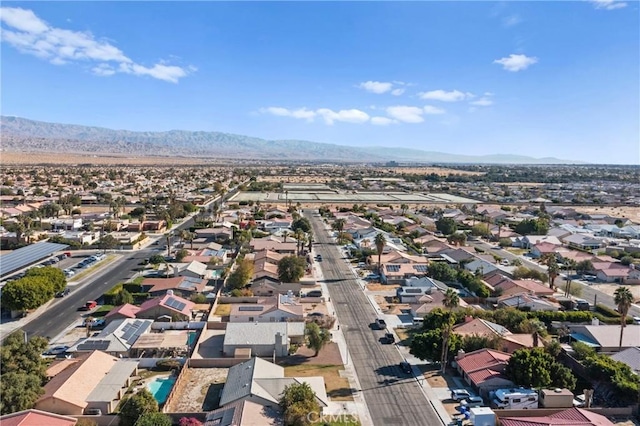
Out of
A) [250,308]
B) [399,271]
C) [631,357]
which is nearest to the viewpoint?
[631,357]

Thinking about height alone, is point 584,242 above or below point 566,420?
above

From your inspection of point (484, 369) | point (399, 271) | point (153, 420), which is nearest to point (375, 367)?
point (484, 369)

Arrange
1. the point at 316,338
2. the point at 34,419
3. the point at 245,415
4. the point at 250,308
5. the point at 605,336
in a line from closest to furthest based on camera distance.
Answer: the point at 34,419
the point at 245,415
the point at 316,338
the point at 605,336
the point at 250,308

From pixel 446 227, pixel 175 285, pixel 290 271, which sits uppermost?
pixel 446 227

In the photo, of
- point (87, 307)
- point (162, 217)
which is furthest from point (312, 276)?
point (162, 217)

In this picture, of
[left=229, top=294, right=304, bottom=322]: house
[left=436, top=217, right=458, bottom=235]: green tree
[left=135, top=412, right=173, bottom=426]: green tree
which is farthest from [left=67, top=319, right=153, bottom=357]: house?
[left=436, top=217, right=458, bottom=235]: green tree

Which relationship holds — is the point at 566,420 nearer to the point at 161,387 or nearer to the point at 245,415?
the point at 245,415

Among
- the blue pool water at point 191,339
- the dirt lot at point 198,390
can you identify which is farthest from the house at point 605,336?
the blue pool water at point 191,339

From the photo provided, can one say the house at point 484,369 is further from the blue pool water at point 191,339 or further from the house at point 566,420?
the blue pool water at point 191,339
